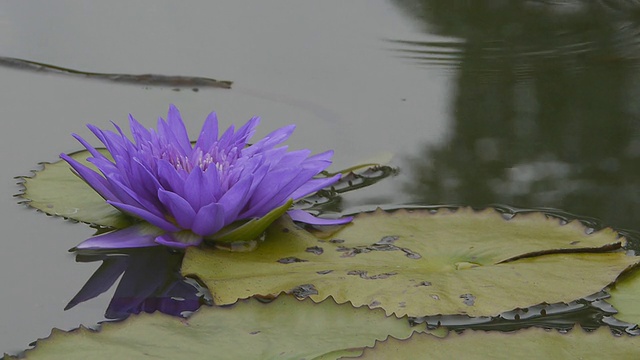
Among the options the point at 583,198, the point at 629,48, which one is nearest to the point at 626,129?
the point at 583,198

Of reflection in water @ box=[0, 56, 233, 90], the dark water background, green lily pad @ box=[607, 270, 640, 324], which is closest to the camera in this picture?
green lily pad @ box=[607, 270, 640, 324]

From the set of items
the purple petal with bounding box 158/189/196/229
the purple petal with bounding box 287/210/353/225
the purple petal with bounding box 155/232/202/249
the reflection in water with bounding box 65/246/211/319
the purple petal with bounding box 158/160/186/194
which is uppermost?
the purple petal with bounding box 158/160/186/194

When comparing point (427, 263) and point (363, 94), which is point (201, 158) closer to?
point (427, 263)

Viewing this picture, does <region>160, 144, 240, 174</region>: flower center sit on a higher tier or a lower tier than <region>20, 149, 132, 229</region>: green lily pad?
higher

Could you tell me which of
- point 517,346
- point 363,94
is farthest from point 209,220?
point 363,94

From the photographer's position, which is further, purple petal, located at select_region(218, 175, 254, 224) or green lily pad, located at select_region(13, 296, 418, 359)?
purple petal, located at select_region(218, 175, 254, 224)

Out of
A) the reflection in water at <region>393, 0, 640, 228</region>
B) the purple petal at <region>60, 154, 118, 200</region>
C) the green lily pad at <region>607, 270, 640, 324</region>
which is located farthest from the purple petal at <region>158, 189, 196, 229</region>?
the green lily pad at <region>607, 270, 640, 324</region>

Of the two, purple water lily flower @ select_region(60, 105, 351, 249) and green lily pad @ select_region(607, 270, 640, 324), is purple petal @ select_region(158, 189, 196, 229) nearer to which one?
purple water lily flower @ select_region(60, 105, 351, 249)
